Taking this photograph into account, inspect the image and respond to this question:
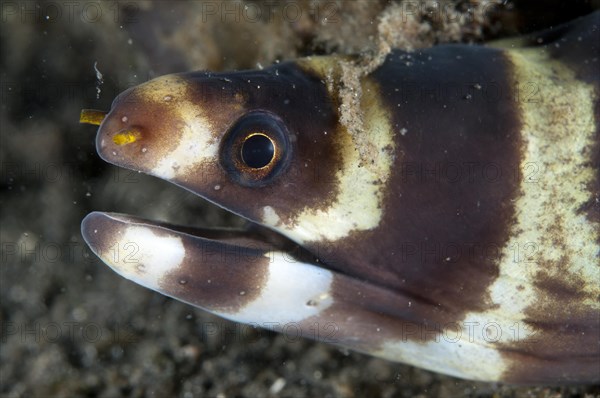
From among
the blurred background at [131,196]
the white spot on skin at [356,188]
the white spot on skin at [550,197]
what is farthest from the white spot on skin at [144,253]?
the white spot on skin at [550,197]

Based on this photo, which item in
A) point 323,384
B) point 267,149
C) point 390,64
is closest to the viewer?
point 267,149

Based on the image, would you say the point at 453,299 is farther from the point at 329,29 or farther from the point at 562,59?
the point at 329,29

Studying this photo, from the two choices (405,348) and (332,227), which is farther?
(405,348)

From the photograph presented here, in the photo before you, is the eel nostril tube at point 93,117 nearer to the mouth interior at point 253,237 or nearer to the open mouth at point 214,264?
the open mouth at point 214,264

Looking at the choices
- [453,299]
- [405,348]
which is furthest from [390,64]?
[405,348]

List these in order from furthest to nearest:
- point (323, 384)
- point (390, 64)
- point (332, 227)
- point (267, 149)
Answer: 1. point (323, 384)
2. point (390, 64)
3. point (332, 227)
4. point (267, 149)

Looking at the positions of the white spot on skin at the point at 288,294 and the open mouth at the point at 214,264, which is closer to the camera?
the open mouth at the point at 214,264

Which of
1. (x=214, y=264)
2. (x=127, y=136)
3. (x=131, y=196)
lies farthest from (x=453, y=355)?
(x=131, y=196)

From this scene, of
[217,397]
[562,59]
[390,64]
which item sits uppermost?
[562,59]
